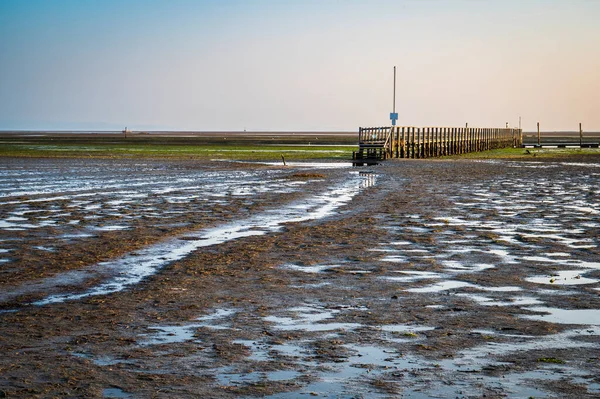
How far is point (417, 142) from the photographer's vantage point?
70.1m

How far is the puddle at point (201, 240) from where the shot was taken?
1130 cm

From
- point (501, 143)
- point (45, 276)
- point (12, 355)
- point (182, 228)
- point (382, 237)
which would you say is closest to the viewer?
point (12, 355)

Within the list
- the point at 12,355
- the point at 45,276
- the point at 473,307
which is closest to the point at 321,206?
the point at 45,276

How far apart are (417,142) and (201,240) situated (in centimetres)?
5556

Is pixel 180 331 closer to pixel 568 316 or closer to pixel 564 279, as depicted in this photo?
pixel 568 316

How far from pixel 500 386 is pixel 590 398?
0.68m

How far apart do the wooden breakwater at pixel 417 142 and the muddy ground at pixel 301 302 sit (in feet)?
133

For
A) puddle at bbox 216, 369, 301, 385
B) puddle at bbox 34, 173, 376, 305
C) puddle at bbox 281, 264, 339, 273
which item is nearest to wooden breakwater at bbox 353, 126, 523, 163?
puddle at bbox 34, 173, 376, 305

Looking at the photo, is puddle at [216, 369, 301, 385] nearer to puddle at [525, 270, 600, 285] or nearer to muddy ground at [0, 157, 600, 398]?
muddy ground at [0, 157, 600, 398]

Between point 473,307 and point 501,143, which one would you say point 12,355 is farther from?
point 501,143

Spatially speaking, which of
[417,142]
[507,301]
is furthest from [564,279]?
[417,142]

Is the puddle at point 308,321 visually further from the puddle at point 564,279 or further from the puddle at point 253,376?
the puddle at point 564,279

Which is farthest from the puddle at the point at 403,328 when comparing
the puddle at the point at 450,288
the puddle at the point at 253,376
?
the puddle at the point at 450,288

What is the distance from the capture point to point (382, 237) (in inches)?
647
